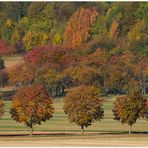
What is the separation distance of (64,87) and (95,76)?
22.0 ft

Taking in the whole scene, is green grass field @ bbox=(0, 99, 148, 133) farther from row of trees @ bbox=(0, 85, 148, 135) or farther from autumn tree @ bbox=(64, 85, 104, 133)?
autumn tree @ bbox=(64, 85, 104, 133)

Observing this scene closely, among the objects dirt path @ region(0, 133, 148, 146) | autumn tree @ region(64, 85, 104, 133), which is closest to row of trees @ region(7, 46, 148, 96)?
autumn tree @ region(64, 85, 104, 133)

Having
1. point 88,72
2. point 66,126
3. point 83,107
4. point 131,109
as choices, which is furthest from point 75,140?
point 88,72

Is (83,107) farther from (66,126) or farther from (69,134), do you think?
(66,126)

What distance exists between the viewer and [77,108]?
111000 mm

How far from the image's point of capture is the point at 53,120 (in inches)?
5059

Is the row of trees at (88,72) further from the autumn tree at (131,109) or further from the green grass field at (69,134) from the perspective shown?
the autumn tree at (131,109)

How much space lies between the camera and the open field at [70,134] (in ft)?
303

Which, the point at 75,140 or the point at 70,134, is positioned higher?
the point at 70,134

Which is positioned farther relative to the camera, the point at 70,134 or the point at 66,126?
the point at 66,126

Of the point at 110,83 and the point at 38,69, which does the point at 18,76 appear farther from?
the point at 110,83

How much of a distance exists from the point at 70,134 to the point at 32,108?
788 centimetres

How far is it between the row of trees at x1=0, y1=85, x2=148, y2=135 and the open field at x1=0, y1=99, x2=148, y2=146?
163 cm

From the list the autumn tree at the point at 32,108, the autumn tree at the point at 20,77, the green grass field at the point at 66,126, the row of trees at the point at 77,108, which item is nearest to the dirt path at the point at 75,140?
the row of trees at the point at 77,108
